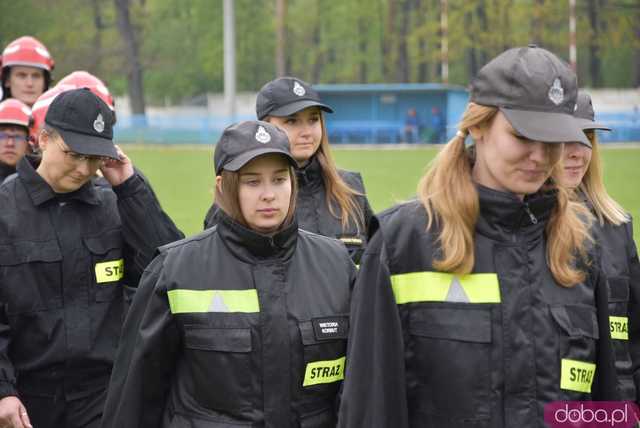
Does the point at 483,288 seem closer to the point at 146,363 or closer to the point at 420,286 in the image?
the point at 420,286

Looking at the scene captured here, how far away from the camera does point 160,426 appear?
3643mm

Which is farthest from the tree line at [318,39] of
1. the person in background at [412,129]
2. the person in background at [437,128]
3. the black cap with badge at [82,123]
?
the black cap with badge at [82,123]

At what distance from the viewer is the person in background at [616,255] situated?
13.5 ft

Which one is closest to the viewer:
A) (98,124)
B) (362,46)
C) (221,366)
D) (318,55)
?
(221,366)

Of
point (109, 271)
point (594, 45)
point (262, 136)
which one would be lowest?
point (109, 271)

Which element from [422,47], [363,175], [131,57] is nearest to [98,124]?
[363,175]

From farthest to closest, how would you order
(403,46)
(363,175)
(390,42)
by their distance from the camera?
1. (390,42)
2. (403,46)
3. (363,175)

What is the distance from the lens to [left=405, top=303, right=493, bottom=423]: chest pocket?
115 inches

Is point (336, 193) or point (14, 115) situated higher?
point (14, 115)

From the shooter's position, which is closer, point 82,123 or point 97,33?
point 82,123

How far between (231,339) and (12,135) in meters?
3.42

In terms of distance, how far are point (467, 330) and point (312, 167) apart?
2762mm

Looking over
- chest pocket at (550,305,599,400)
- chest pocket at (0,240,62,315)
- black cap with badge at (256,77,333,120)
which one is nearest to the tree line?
black cap with badge at (256,77,333,120)

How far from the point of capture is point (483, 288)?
117 inches
